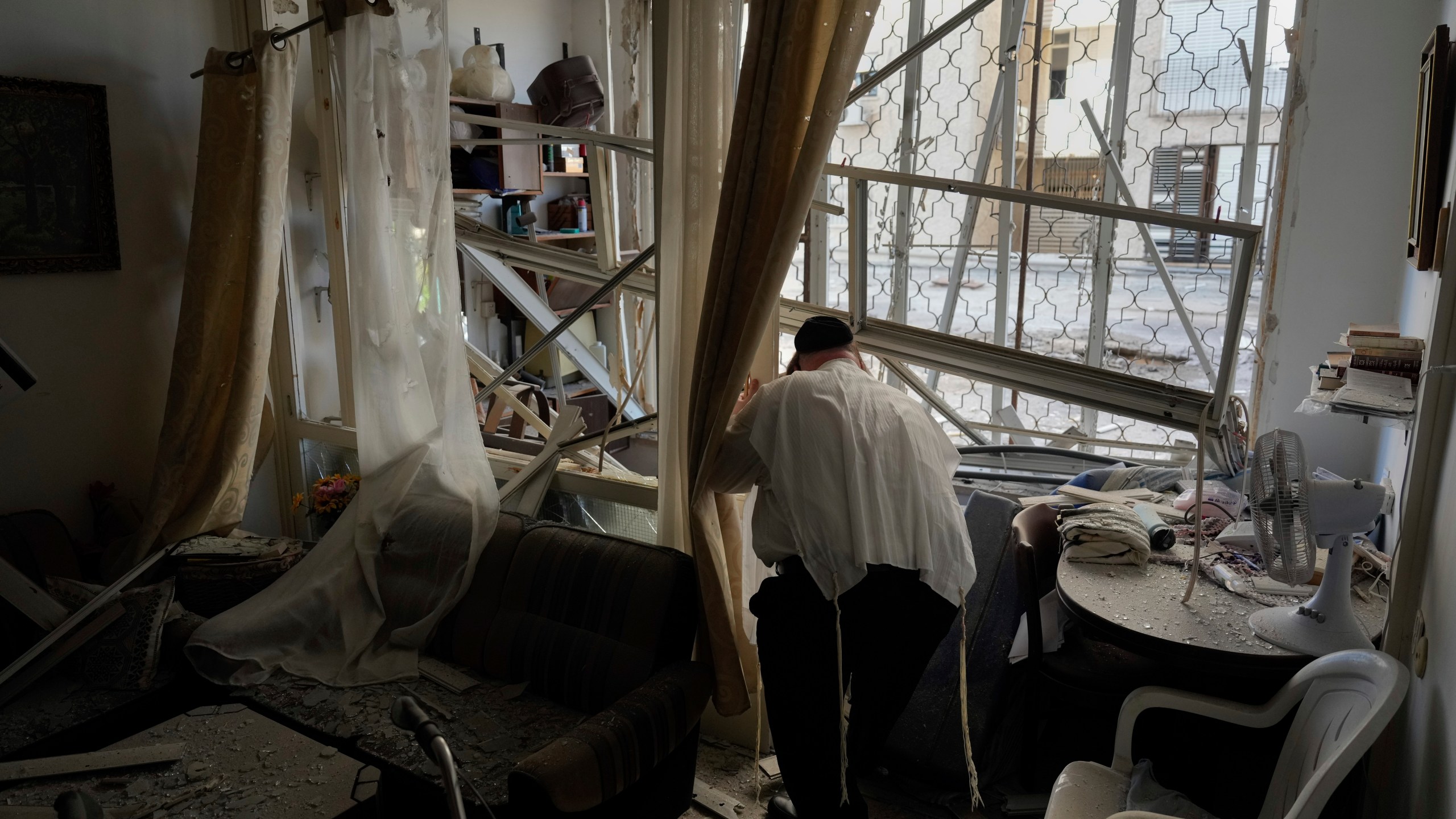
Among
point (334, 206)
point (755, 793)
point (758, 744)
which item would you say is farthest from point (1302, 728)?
point (334, 206)

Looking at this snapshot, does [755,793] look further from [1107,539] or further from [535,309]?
[535,309]

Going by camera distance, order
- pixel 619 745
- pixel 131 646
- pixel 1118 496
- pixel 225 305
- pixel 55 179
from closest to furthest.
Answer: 1. pixel 619 745
2. pixel 1118 496
3. pixel 131 646
4. pixel 55 179
5. pixel 225 305

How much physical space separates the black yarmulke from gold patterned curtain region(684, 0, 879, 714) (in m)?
0.11

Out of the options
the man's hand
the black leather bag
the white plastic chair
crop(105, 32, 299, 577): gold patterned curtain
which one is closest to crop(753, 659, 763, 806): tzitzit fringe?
the man's hand

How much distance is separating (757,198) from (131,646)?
209 centimetres

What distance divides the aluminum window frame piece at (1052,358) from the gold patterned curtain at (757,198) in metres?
0.30

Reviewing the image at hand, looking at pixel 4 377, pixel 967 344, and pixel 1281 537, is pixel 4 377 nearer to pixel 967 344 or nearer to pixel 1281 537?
pixel 967 344

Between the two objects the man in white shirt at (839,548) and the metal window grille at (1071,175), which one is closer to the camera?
the man in white shirt at (839,548)

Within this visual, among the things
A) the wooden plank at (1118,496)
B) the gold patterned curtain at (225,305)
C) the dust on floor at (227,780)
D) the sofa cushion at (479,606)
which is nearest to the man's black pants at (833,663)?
the wooden plank at (1118,496)

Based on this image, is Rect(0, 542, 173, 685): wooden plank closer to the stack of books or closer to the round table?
the round table

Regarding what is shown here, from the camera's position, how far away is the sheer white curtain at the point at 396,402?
2527 mm

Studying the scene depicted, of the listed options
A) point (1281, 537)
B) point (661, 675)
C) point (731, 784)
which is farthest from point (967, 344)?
point (731, 784)

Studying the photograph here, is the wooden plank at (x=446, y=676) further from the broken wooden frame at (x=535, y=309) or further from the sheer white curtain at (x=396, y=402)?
the broken wooden frame at (x=535, y=309)

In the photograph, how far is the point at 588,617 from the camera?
7.45 ft
